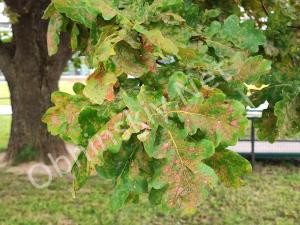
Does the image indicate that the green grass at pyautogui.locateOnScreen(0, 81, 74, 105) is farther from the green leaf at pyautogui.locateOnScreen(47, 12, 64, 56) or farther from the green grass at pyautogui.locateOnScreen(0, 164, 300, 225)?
the green leaf at pyautogui.locateOnScreen(47, 12, 64, 56)

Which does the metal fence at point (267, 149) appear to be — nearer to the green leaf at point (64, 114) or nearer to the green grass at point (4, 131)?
the green grass at point (4, 131)

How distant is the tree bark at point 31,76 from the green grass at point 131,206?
693mm

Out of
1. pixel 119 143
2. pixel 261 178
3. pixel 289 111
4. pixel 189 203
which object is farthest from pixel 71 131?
pixel 261 178

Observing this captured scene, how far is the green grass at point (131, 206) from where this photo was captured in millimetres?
5711

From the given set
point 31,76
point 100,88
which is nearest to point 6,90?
point 31,76

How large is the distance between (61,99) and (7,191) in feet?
19.4

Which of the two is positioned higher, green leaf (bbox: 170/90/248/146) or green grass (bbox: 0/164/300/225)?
green leaf (bbox: 170/90/248/146)

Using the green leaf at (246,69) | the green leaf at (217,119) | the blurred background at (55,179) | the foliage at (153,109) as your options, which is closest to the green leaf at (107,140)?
the foliage at (153,109)

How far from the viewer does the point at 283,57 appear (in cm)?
259

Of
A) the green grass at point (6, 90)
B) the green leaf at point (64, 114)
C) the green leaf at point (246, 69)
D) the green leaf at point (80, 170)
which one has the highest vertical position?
the green leaf at point (246, 69)

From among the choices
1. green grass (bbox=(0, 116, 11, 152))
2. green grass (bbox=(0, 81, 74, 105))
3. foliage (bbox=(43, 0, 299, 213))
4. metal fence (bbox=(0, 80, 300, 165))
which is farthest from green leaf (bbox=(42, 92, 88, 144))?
green grass (bbox=(0, 81, 74, 105))

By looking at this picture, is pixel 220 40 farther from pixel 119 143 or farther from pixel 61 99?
pixel 119 143

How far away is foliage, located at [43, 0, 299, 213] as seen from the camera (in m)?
1.12

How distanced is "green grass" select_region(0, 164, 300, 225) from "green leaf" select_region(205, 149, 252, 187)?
13.5ft
